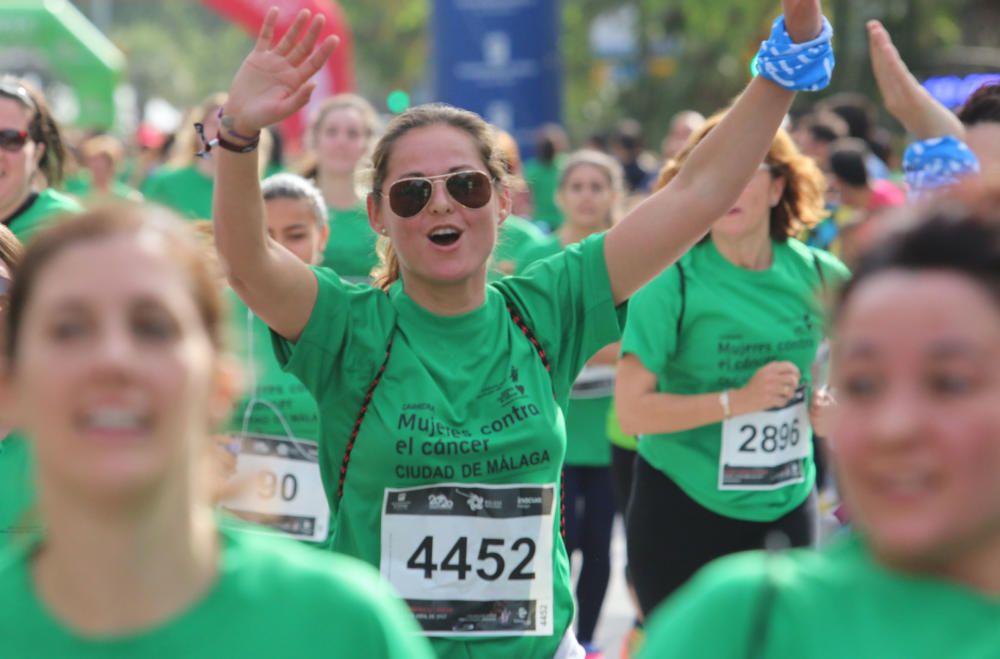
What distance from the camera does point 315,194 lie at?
5957 mm

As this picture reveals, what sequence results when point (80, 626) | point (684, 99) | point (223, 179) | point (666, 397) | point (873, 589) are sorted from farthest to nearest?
point (684, 99) → point (666, 397) → point (223, 179) → point (80, 626) → point (873, 589)

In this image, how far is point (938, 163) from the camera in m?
4.57

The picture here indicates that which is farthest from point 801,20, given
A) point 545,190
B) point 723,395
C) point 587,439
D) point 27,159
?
point 545,190

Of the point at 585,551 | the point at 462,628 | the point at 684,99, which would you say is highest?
the point at 684,99

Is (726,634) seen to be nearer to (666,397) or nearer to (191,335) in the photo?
(191,335)

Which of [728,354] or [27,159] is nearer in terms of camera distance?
[728,354]

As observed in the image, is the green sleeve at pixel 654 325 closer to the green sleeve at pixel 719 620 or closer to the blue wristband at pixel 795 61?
the blue wristband at pixel 795 61

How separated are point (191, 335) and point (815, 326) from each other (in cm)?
370

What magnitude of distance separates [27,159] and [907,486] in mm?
4516

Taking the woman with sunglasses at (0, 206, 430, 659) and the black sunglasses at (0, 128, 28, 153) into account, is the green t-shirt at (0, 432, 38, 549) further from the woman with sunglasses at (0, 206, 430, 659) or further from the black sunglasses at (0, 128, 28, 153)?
the black sunglasses at (0, 128, 28, 153)

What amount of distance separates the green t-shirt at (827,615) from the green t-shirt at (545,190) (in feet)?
43.8

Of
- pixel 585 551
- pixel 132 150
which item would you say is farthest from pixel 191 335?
A: pixel 132 150

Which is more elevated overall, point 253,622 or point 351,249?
point 351,249

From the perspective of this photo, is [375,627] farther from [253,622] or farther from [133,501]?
[133,501]
